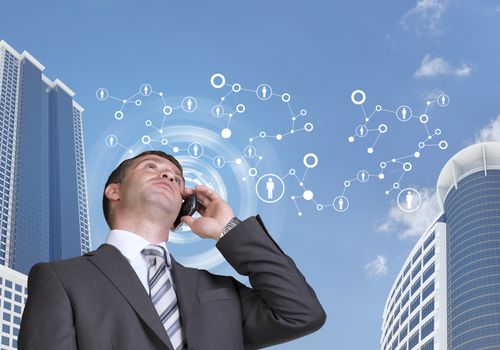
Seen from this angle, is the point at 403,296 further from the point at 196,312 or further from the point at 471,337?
the point at 196,312

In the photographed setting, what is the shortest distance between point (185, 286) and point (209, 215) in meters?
0.50

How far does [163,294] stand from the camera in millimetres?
3141

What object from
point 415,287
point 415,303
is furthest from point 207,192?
point 415,287

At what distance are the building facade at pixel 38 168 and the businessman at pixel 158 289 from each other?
101045mm

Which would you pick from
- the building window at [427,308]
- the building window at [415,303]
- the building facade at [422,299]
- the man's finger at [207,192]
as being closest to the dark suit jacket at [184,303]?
the man's finger at [207,192]

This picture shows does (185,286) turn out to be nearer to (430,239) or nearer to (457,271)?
(457,271)

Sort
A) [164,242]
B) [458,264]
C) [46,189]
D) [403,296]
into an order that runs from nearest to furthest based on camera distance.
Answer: [164,242] → [458,264] → [403,296] → [46,189]

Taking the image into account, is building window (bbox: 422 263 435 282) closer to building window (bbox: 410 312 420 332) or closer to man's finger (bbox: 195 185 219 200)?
building window (bbox: 410 312 420 332)

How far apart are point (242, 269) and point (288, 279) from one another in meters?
0.22

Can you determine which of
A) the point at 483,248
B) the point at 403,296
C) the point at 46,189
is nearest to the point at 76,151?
the point at 46,189

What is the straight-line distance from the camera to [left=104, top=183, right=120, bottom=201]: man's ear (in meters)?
3.56

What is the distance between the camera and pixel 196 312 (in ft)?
10.3

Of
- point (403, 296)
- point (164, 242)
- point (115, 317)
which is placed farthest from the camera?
point (403, 296)

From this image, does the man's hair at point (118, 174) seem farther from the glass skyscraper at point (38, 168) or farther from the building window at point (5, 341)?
the glass skyscraper at point (38, 168)
